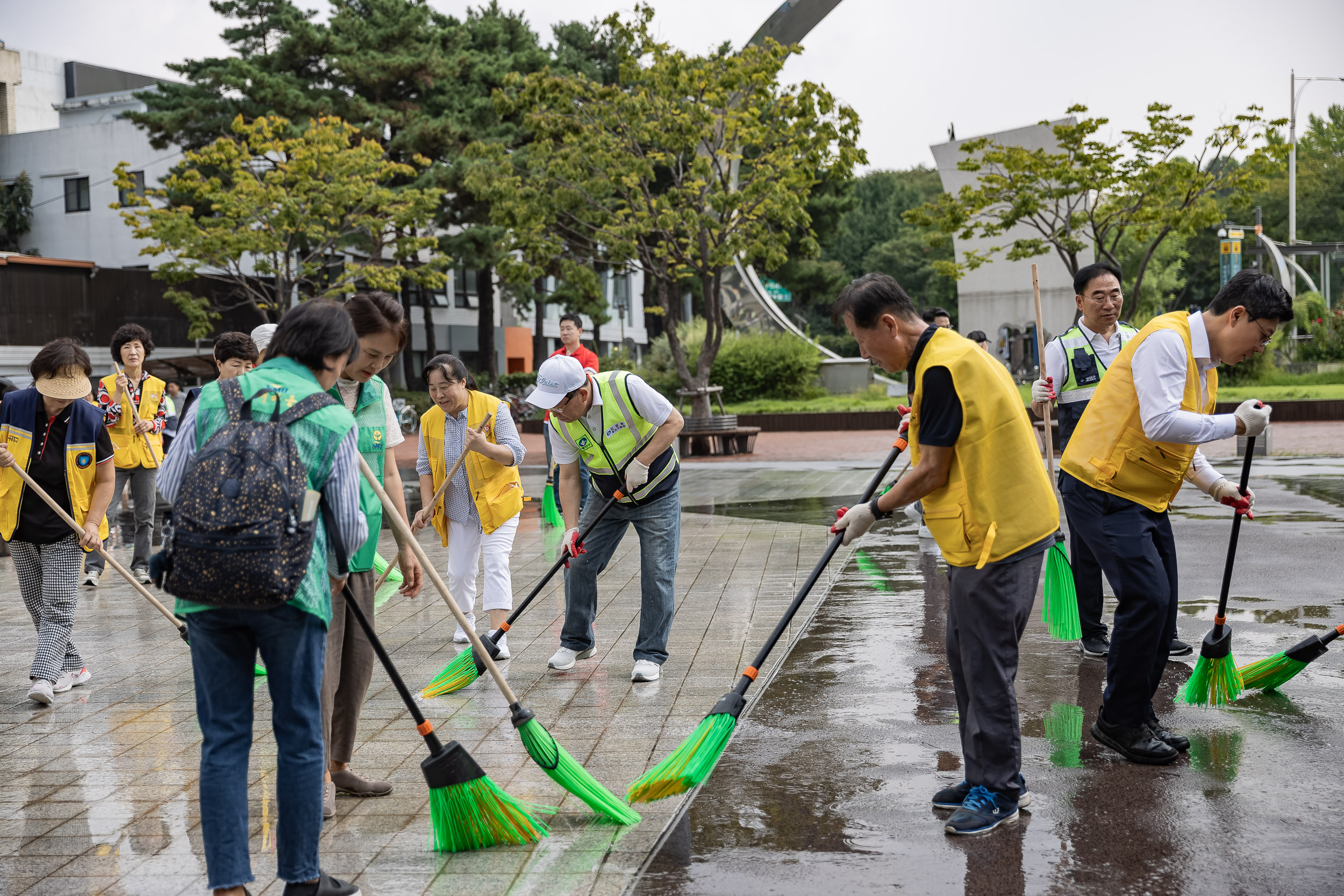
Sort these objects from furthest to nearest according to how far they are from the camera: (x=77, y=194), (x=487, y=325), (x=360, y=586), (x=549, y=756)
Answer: (x=77, y=194), (x=487, y=325), (x=360, y=586), (x=549, y=756)

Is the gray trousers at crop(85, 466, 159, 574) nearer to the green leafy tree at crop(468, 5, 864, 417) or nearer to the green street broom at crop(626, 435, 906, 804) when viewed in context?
the green street broom at crop(626, 435, 906, 804)

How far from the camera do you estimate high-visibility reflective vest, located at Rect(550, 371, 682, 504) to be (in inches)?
213

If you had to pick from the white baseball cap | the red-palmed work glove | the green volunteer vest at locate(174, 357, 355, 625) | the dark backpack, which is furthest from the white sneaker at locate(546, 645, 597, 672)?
the dark backpack

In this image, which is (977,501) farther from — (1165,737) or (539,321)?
(539,321)

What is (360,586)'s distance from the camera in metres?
3.93

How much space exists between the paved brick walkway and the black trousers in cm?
164

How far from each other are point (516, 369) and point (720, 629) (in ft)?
136

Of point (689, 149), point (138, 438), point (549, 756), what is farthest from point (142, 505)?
point (689, 149)

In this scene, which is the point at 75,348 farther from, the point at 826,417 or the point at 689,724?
the point at 826,417

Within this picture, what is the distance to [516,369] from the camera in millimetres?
47219

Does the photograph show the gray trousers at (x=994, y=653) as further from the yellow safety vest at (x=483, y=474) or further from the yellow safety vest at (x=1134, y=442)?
the yellow safety vest at (x=483, y=474)

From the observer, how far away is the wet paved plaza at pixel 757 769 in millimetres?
3303

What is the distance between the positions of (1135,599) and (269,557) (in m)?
2.96

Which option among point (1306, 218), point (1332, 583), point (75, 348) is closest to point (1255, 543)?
point (1332, 583)
